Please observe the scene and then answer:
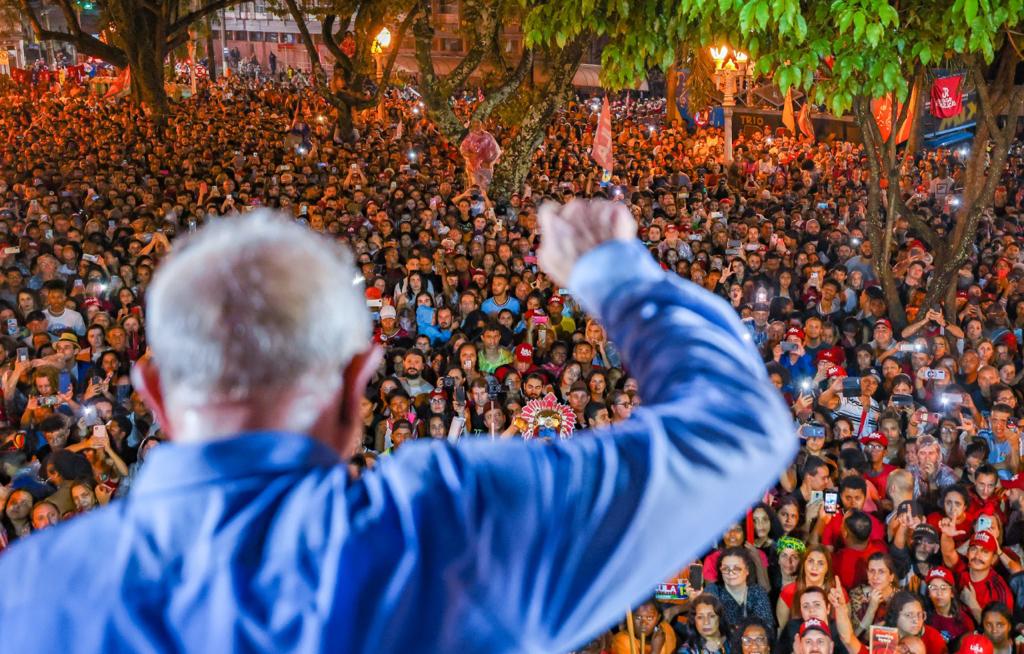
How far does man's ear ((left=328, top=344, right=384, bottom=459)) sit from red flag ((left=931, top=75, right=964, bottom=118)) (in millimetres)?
17503

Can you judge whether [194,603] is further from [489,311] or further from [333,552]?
[489,311]

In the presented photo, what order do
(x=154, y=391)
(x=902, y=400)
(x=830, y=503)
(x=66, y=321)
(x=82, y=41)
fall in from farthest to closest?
1. (x=82, y=41)
2. (x=66, y=321)
3. (x=902, y=400)
4. (x=830, y=503)
5. (x=154, y=391)

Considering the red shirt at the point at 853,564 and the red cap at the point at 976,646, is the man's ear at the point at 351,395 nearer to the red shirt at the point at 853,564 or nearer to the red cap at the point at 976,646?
the red cap at the point at 976,646

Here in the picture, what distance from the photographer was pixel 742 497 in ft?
3.65

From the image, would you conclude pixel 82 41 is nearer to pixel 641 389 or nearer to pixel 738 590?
pixel 738 590

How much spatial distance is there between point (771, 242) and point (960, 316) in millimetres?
2907

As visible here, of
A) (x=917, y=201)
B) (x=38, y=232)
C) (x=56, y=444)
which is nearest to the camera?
(x=56, y=444)

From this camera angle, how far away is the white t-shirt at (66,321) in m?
9.15

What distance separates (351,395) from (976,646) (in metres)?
4.88

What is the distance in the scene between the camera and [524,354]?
883 centimetres

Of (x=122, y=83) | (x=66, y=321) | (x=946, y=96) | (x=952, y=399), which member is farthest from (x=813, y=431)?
(x=122, y=83)

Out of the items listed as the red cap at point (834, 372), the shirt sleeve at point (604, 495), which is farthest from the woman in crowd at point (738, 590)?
the shirt sleeve at point (604, 495)

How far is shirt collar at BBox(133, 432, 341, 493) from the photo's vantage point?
1023 mm

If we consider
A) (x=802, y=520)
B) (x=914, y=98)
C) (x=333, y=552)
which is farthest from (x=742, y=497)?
(x=914, y=98)
